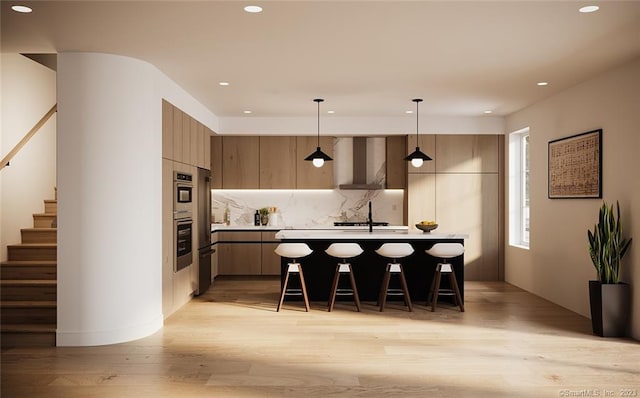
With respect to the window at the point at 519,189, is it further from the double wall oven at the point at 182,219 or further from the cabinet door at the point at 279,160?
the double wall oven at the point at 182,219

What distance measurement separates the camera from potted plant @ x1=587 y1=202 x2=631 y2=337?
5023 millimetres

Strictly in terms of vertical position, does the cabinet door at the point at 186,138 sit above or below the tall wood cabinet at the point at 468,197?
above

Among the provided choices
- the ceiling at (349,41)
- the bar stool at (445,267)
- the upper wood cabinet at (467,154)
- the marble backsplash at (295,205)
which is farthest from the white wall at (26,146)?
the upper wood cabinet at (467,154)

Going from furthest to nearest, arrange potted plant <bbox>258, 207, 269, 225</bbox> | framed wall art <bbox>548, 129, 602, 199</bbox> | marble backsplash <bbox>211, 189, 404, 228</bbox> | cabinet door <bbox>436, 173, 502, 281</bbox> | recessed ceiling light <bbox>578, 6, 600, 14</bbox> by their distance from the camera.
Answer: marble backsplash <bbox>211, 189, 404, 228</bbox> → potted plant <bbox>258, 207, 269, 225</bbox> → cabinet door <bbox>436, 173, 502, 281</bbox> → framed wall art <bbox>548, 129, 602, 199</bbox> → recessed ceiling light <bbox>578, 6, 600, 14</bbox>

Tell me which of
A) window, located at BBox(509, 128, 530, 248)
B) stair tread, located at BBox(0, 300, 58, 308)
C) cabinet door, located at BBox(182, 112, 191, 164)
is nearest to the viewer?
stair tread, located at BBox(0, 300, 58, 308)

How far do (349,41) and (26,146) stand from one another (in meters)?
4.08

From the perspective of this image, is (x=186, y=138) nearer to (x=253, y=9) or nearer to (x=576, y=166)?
(x=253, y=9)

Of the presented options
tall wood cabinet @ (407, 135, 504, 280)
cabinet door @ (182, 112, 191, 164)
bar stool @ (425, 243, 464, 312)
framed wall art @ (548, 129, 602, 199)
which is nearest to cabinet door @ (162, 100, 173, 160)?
cabinet door @ (182, 112, 191, 164)

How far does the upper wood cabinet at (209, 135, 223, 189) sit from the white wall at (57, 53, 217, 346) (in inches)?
147

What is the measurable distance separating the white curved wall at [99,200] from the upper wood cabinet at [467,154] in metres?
5.08

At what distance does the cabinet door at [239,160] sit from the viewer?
8844 millimetres

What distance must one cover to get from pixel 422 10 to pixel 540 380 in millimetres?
2738

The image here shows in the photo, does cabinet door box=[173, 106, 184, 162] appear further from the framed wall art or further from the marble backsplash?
the framed wall art

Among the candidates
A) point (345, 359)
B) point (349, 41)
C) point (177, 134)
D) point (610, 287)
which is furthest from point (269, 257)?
point (610, 287)
